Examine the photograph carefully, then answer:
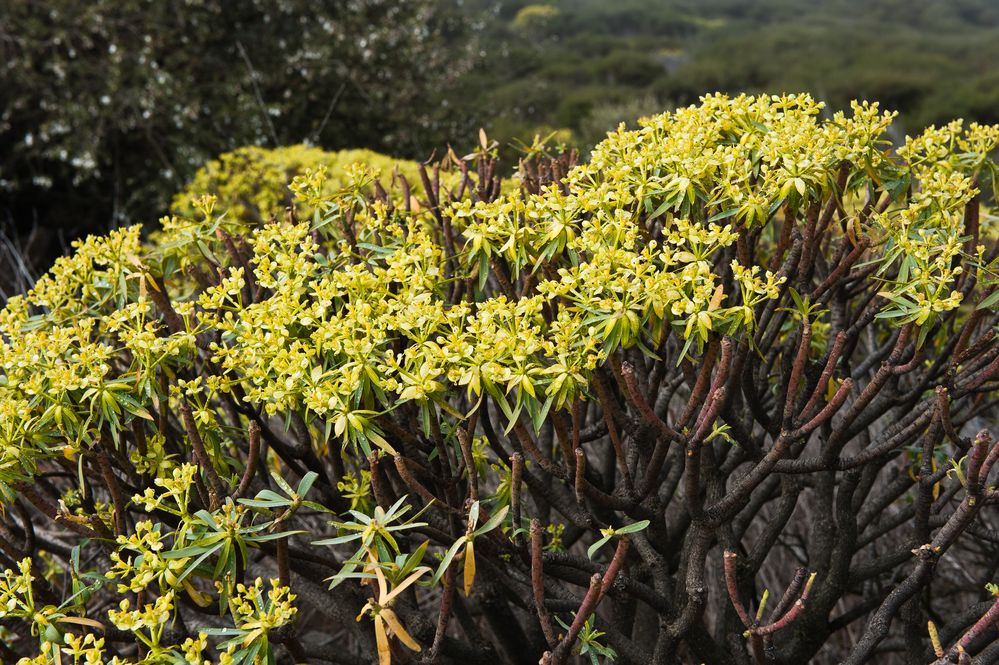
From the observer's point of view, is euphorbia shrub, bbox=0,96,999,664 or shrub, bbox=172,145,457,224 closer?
euphorbia shrub, bbox=0,96,999,664

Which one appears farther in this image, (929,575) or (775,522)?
(775,522)

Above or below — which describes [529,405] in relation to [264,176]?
above

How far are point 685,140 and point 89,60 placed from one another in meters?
8.39

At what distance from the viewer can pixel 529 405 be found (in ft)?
5.42

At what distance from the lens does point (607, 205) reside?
193 cm

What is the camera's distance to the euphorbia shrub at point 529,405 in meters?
1.63

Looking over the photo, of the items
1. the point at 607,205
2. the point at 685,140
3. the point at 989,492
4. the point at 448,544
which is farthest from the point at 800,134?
the point at 448,544

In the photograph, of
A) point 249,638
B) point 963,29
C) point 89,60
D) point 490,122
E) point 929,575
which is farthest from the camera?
point 963,29

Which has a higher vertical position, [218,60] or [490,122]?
[218,60]

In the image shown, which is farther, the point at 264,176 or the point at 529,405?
the point at 264,176

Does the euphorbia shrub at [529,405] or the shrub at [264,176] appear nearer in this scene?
the euphorbia shrub at [529,405]

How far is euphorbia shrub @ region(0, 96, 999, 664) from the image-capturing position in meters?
1.63

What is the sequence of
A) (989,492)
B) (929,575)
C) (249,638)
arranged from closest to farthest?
1. (249,638)
2. (989,492)
3. (929,575)

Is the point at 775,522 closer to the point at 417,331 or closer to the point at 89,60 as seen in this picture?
the point at 417,331
